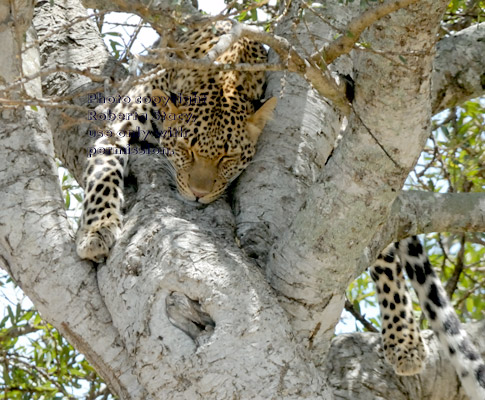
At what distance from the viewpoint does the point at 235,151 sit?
6.20 metres

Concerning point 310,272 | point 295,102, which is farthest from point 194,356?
point 295,102

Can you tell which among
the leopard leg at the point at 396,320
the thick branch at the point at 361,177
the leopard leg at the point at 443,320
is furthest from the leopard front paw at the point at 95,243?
the leopard leg at the point at 443,320

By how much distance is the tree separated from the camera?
3438 millimetres

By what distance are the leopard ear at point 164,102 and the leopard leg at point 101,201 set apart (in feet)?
2.13

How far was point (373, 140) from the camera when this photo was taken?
Result: 3557 mm

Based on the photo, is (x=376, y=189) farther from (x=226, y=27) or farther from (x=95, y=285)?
(x=226, y=27)

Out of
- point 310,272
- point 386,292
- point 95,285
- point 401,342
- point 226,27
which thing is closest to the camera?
point 310,272

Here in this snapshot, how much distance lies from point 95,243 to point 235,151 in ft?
7.40

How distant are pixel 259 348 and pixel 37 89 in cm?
208

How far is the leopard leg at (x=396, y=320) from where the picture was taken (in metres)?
5.63

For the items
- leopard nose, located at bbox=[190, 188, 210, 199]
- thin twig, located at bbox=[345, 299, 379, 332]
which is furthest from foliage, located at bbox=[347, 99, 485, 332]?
leopard nose, located at bbox=[190, 188, 210, 199]

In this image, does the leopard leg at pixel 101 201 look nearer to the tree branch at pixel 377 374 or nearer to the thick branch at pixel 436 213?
the thick branch at pixel 436 213

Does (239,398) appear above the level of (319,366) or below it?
below

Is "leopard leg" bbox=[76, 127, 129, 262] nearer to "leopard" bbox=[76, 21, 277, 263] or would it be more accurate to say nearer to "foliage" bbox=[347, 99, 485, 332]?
"leopard" bbox=[76, 21, 277, 263]
